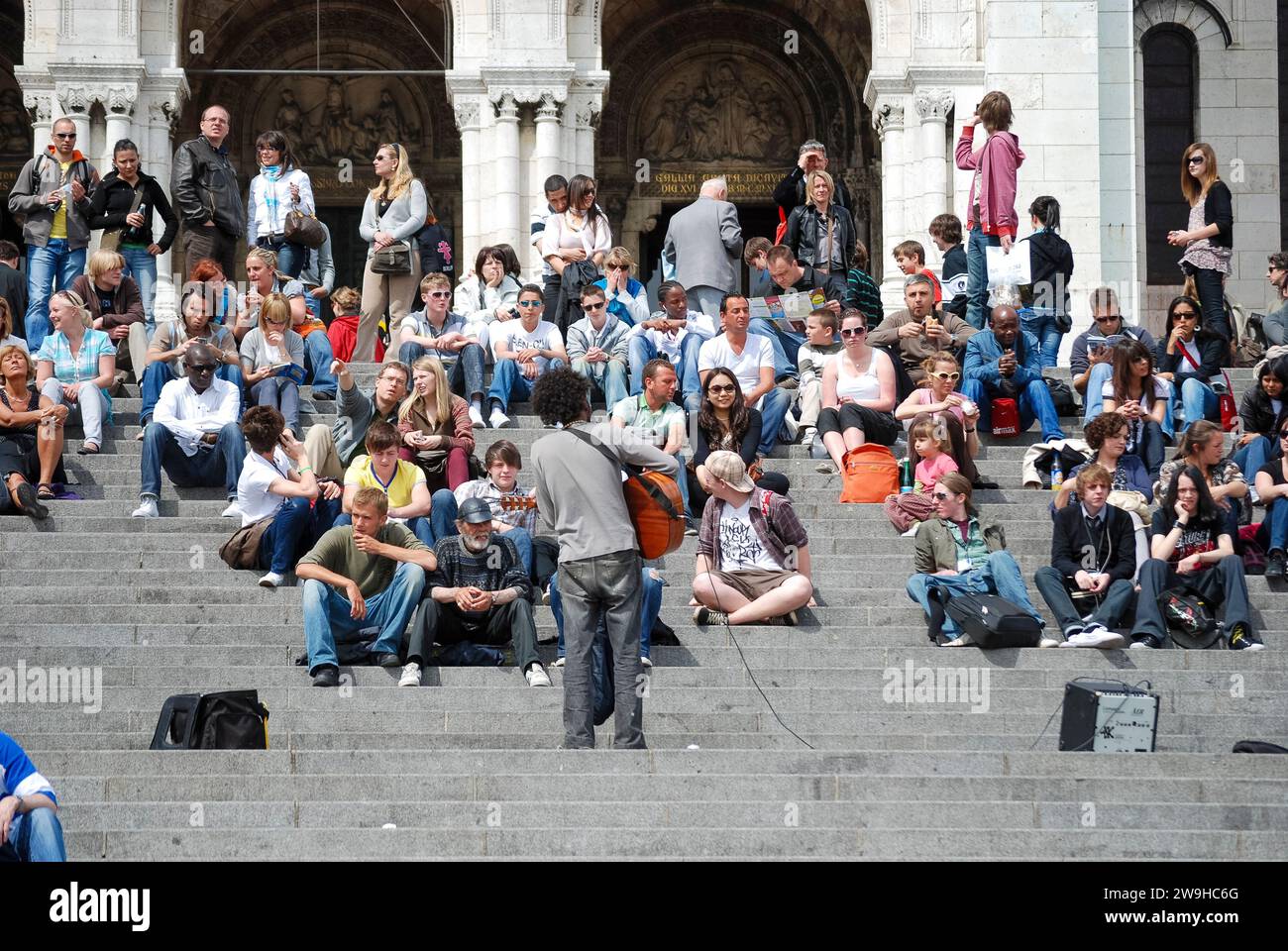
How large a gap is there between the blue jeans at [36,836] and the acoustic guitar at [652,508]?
3.55 meters

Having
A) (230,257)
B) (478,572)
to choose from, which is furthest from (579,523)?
(230,257)

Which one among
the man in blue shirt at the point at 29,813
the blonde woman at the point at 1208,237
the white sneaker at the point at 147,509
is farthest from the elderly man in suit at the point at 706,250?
the man in blue shirt at the point at 29,813

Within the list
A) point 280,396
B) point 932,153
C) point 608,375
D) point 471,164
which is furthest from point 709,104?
point 280,396

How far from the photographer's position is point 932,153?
22578mm

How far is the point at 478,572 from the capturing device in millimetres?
11906

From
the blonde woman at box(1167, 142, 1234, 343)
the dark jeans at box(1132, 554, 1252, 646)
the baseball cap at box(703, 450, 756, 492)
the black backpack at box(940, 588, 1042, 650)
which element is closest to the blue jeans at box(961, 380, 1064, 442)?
the blonde woman at box(1167, 142, 1234, 343)

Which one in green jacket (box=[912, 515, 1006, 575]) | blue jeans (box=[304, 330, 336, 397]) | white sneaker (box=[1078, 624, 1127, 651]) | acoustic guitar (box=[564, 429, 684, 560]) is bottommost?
white sneaker (box=[1078, 624, 1127, 651])

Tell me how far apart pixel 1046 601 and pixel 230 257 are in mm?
9179

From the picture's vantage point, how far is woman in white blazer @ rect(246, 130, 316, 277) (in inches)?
711

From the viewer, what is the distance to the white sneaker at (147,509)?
14.0 metres

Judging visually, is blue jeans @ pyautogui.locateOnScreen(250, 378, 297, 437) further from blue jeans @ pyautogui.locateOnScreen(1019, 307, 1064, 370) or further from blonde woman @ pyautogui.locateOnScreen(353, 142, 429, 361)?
blue jeans @ pyautogui.locateOnScreen(1019, 307, 1064, 370)

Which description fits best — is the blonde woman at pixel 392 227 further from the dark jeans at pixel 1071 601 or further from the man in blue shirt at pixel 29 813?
the man in blue shirt at pixel 29 813

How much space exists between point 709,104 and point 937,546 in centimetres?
1580

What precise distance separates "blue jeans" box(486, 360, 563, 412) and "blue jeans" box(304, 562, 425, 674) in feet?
13.7
